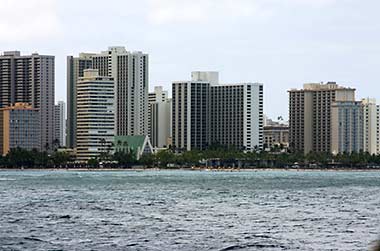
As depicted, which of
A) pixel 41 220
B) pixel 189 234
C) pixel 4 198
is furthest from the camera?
pixel 4 198

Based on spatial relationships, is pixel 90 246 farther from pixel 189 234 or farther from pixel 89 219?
pixel 89 219

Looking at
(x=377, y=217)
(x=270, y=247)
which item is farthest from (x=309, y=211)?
(x=270, y=247)

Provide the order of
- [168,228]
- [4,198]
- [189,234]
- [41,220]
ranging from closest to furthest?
[189,234] → [168,228] → [41,220] → [4,198]

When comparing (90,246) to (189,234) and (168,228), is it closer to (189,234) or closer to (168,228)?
(189,234)

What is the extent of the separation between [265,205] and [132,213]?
18040 millimetres

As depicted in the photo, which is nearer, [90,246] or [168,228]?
[90,246]

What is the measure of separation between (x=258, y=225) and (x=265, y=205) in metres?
27.6

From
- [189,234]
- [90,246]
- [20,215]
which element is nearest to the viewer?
[90,246]

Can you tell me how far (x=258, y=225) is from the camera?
67.0 meters

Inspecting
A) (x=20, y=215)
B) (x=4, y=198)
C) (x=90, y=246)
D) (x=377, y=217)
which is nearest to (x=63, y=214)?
(x=20, y=215)

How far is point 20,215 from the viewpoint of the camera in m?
77.3

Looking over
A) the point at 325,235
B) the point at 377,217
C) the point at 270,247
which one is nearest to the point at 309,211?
the point at 377,217

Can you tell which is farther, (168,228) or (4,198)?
(4,198)

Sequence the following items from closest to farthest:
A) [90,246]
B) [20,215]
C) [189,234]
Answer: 1. [90,246]
2. [189,234]
3. [20,215]
